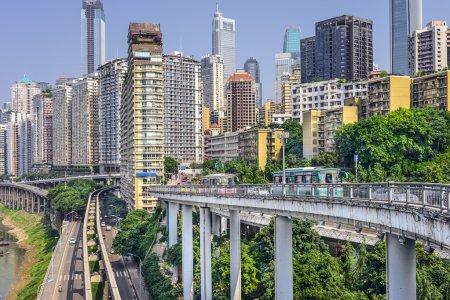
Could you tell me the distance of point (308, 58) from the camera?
6831 inches

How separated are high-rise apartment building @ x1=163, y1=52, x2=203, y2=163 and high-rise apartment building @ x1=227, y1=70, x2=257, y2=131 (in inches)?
1706

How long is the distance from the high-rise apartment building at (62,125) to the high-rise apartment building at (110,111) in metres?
29.2

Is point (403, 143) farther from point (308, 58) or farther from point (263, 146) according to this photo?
point (308, 58)

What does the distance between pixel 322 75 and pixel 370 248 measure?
128m

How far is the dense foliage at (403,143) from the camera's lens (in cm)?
6438

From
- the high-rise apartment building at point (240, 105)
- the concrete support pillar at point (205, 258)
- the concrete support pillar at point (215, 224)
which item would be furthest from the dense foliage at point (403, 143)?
the high-rise apartment building at point (240, 105)

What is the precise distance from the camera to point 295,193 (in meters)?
28.6

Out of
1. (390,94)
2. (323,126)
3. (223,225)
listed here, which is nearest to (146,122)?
(223,225)

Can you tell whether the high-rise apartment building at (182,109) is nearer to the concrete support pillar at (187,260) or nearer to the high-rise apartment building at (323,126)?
the high-rise apartment building at (323,126)

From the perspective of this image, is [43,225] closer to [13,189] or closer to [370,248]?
[13,189]

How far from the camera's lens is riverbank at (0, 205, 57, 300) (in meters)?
71.1

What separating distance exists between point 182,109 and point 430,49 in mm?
66279

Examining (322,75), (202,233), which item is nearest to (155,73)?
(202,233)

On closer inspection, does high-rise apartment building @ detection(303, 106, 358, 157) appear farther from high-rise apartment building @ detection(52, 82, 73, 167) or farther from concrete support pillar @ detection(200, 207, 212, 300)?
high-rise apartment building @ detection(52, 82, 73, 167)
